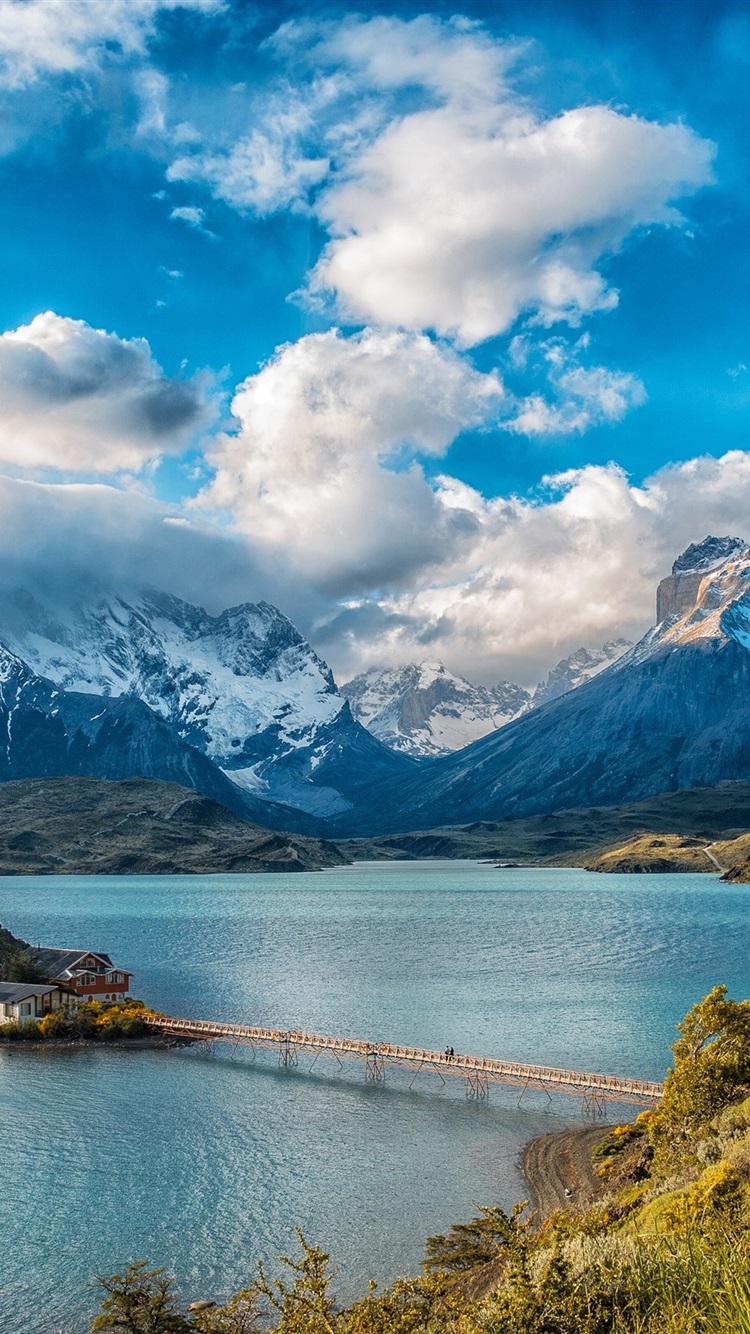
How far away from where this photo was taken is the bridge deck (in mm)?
75438

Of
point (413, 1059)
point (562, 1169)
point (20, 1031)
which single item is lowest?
point (562, 1169)

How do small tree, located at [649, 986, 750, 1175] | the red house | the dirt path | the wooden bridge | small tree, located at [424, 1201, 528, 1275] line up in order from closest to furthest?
small tree, located at [424, 1201, 528, 1275]
small tree, located at [649, 986, 750, 1175]
the dirt path
the wooden bridge
the red house

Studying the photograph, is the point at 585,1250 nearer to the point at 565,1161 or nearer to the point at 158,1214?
the point at 158,1214

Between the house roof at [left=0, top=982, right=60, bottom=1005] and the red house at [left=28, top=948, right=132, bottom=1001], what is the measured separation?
485 cm

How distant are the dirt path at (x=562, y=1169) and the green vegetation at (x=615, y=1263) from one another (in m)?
1.13

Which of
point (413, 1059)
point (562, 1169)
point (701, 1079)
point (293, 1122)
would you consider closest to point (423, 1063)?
Result: point (413, 1059)

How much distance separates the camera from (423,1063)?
8575 cm

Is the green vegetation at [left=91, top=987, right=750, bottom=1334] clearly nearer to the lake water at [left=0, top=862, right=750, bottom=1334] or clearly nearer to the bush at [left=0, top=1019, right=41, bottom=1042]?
the lake water at [left=0, top=862, right=750, bottom=1334]

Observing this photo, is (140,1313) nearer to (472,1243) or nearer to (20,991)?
(472,1243)

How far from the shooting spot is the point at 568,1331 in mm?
18859

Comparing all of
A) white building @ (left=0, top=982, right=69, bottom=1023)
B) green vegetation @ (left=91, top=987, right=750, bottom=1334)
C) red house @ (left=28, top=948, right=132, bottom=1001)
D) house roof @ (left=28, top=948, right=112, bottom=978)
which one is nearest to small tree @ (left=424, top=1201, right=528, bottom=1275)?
green vegetation @ (left=91, top=987, right=750, bottom=1334)

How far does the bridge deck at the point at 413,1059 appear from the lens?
7544cm

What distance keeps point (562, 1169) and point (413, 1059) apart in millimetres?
25434

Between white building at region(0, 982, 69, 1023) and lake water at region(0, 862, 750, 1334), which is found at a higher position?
white building at region(0, 982, 69, 1023)
